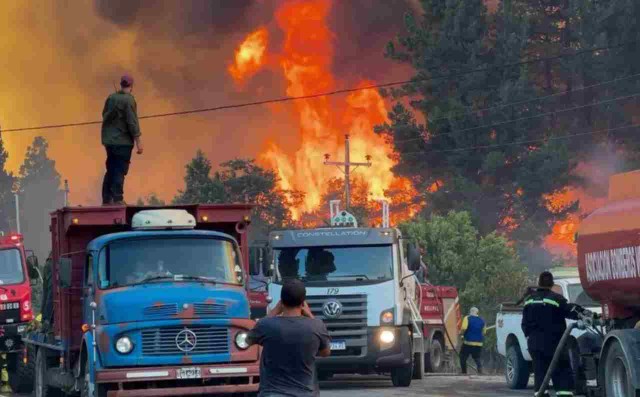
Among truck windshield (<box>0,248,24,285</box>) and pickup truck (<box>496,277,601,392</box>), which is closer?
pickup truck (<box>496,277,601,392</box>)

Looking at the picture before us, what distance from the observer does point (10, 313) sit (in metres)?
28.3

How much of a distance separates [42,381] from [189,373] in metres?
5.35

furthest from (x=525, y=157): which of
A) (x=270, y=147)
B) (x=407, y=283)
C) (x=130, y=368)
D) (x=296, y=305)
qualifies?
(x=296, y=305)

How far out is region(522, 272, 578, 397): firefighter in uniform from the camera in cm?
1784

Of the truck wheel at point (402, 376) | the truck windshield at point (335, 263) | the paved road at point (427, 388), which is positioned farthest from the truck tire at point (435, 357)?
the truck windshield at point (335, 263)

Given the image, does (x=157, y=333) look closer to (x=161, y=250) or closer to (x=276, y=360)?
(x=161, y=250)

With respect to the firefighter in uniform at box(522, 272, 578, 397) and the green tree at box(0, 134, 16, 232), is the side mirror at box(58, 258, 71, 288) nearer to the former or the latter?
the firefighter in uniform at box(522, 272, 578, 397)

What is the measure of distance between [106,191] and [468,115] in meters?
50.7

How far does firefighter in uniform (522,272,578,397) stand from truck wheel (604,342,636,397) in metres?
0.72

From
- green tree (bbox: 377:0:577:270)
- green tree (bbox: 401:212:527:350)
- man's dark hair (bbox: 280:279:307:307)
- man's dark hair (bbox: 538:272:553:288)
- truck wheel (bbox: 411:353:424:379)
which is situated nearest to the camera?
man's dark hair (bbox: 280:279:307:307)

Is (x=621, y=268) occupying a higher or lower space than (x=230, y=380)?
higher

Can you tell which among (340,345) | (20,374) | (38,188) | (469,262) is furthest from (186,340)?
(38,188)

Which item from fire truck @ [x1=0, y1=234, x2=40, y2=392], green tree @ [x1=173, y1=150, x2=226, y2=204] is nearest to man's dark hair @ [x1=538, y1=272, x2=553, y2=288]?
fire truck @ [x1=0, y1=234, x2=40, y2=392]

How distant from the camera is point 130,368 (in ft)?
54.5
